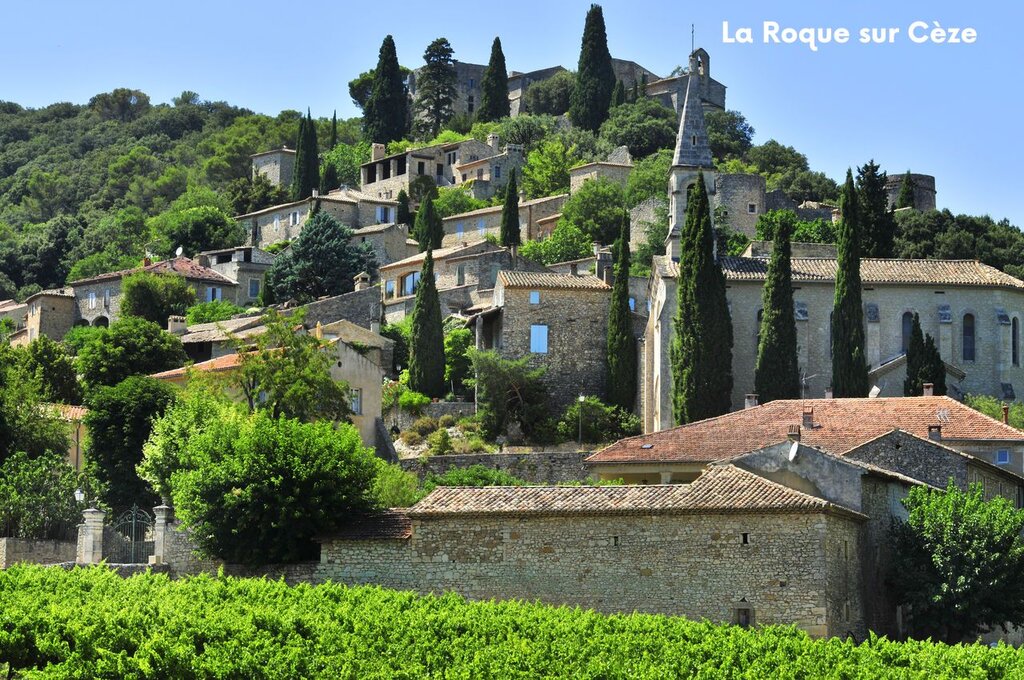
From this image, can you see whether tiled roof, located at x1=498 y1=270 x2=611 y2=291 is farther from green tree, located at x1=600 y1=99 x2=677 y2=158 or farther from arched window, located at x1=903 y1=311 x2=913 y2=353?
green tree, located at x1=600 y1=99 x2=677 y2=158

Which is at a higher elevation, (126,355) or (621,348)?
(621,348)

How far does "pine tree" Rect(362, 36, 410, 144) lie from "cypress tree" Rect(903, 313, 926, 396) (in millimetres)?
A: 74294

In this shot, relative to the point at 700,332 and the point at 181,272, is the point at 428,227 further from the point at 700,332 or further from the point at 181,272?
the point at 700,332

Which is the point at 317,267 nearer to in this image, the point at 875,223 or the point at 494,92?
the point at 875,223

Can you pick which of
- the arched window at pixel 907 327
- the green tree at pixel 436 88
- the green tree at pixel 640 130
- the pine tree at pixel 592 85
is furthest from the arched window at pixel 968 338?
the green tree at pixel 436 88

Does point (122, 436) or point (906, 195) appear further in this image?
point (906, 195)

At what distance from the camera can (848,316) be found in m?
66.2

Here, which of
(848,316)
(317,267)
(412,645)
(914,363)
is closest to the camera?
(412,645)

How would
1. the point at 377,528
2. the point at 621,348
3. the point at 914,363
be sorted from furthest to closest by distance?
the point at 621,348
the point at 914,363
the point at 377,528

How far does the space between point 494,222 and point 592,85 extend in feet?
101

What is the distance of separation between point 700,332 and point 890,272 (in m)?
10.4

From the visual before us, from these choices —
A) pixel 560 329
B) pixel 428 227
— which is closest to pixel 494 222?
pixel 428 227

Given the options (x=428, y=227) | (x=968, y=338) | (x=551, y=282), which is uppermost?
(x=428, y=227)

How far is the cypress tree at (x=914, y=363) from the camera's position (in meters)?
66.4
